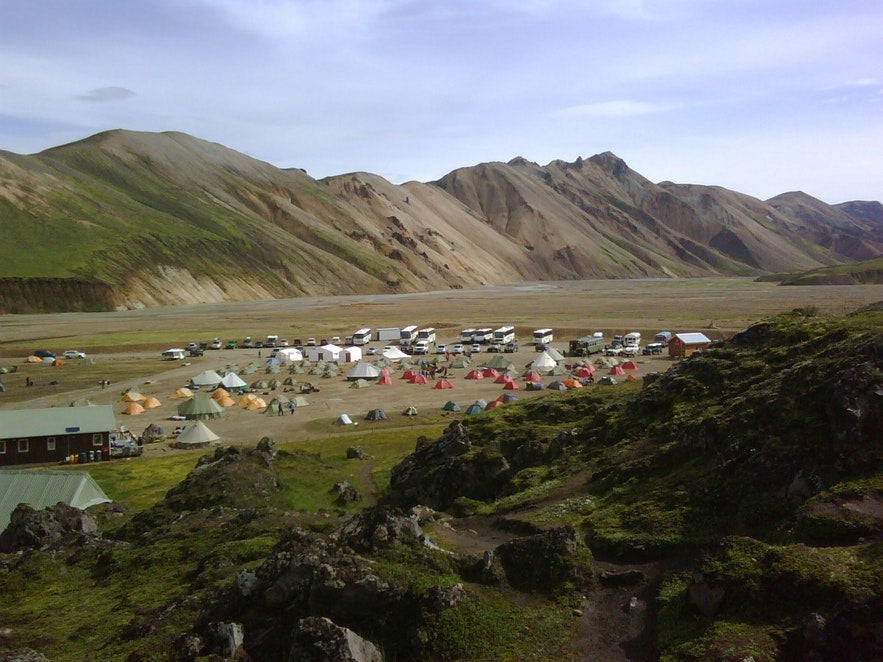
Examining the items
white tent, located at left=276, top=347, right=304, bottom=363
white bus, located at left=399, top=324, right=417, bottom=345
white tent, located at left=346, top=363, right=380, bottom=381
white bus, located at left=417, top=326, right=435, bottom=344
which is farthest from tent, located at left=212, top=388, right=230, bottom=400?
white bus, located at left=399, top=324, right=417, bottom=345

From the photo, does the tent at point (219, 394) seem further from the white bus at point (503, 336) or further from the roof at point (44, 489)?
the white bus at point (503, 336)

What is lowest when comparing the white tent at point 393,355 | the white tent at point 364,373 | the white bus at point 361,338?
the white tent at point 364,373

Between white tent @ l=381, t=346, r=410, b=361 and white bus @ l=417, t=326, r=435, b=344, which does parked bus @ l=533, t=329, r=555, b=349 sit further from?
white tent @ l=381, t=346, r=410, b=361

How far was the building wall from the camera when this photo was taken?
42469mm

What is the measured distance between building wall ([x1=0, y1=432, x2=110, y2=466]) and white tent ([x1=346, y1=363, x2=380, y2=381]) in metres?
28.9

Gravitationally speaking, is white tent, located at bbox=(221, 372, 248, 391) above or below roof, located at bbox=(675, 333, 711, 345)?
below

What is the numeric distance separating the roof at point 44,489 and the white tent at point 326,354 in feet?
163

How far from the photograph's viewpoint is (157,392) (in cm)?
6525

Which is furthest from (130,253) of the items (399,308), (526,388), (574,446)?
(574,446)

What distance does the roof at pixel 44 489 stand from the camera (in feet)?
104

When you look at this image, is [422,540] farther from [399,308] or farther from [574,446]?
[399,308]

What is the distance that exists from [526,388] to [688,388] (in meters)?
33.6

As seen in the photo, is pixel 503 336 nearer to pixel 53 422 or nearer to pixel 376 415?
pixel 376 415

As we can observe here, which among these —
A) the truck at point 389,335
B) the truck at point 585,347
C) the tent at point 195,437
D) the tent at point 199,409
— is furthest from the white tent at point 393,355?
the tent at point 195,437
